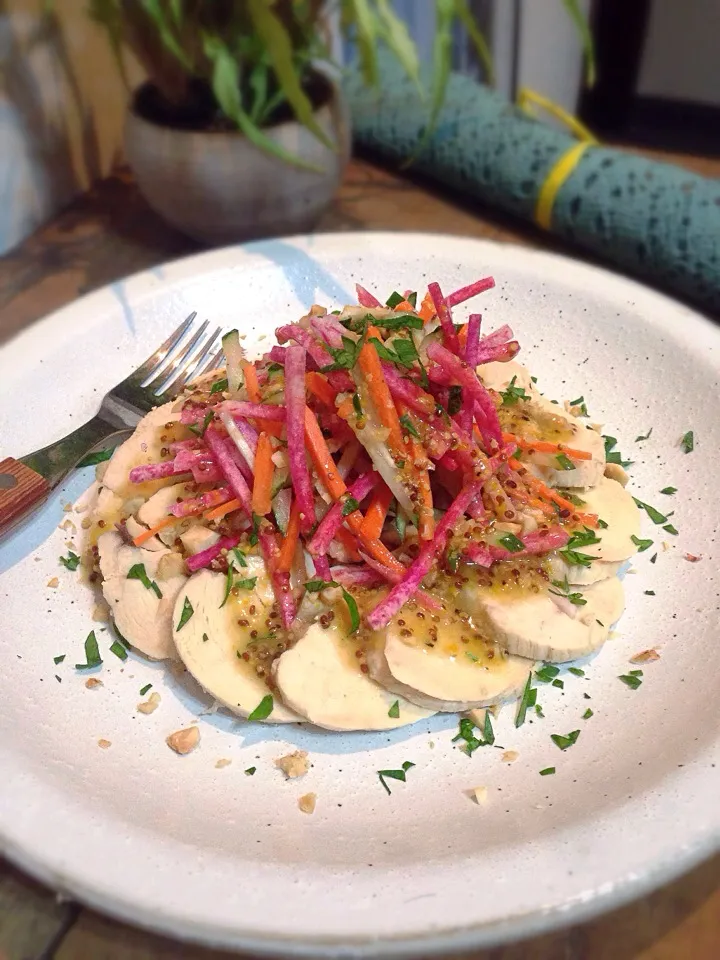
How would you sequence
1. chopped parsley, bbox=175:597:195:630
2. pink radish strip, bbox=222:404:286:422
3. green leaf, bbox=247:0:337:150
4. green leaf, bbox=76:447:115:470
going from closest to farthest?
chopped parsley, bbox=175:597:195:630 → pink radish strip, bbox=222:404:286:422 → green leaf, bbox=76:447:115:470 → green leaf, bbox=247:0:337:150

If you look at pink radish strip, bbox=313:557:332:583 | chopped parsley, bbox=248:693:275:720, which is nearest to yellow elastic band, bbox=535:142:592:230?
pink radish strip, bbox=313:557:332:583

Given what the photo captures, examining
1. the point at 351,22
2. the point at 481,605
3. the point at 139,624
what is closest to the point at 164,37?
the point at 351,22

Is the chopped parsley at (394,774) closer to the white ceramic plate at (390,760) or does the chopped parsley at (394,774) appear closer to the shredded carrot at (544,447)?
the white ceramic plate at (390,760)

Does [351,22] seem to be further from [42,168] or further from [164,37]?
[42,168]

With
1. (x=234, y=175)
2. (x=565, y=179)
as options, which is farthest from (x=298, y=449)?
(x=565, y=179)

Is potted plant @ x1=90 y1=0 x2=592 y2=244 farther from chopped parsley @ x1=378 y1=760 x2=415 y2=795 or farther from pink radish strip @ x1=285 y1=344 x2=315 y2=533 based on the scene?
chopped parsley @ x1=378 y1=760 x2=415 y2=795

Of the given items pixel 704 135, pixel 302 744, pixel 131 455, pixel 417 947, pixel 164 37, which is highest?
pixel 164 37
